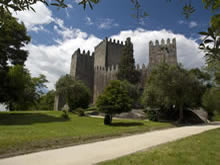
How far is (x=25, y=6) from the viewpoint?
5.80 feet

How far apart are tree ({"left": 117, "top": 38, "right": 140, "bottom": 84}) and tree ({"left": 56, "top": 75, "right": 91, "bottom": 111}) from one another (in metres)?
10.5

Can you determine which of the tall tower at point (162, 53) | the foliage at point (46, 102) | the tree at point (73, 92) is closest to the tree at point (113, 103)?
the tree at point (73, 92)

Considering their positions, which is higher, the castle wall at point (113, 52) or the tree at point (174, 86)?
the castle wall at point (113, 52)

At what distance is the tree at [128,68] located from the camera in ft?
114

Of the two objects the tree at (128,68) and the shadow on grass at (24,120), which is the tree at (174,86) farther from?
the tree at (128,68)

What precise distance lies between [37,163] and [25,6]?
4.60 m

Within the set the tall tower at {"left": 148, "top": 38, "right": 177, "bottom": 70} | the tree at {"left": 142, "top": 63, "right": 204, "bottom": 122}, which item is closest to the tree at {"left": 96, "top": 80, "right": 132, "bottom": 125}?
the tree at {"left": 142, "top": 63, "right": 204, "bottom": 122}

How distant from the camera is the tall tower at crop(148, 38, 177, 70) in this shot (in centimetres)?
3575

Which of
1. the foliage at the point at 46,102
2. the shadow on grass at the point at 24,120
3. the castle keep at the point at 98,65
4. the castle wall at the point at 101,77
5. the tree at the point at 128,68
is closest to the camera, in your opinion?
the shadow on grass at the point at 24,120

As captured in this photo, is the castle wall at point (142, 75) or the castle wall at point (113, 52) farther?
the castle wall at point (113, 52)

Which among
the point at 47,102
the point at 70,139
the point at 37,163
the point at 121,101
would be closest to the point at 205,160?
the point at 37,163

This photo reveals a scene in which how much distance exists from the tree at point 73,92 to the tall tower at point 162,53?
61.8 feet

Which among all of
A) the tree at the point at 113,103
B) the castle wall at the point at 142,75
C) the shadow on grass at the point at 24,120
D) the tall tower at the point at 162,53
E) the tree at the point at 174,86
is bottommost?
the shadow on grass at the point at 24,120

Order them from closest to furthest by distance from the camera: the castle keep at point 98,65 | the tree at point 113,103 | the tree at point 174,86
→ the tree at point 113,103, the tree at point 174,86, the castle keep at point 98,65
